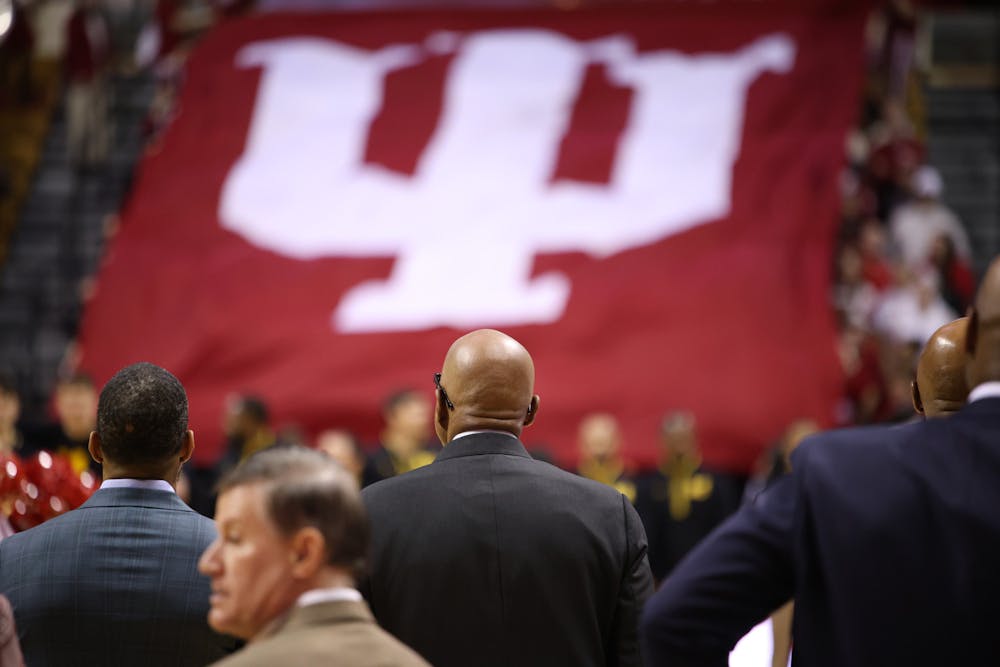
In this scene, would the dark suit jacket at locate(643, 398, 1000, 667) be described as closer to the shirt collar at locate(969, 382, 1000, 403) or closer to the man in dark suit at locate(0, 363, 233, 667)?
the shirt collar at locate(969, 382, 1000, 403)

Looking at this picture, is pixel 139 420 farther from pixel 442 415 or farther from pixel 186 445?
pixel 442 415

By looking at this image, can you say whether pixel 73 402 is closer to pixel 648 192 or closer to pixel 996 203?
pixel 648 192

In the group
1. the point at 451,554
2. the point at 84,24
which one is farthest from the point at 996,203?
the point at 451,554

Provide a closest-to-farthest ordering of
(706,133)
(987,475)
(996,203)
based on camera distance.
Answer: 1. (987,475)
2. (706,133)
3. (996,203)

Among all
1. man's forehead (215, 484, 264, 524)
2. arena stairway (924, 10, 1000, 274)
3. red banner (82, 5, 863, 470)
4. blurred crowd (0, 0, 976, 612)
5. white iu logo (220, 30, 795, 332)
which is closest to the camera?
man's forehead (215, 484, 264, 524)

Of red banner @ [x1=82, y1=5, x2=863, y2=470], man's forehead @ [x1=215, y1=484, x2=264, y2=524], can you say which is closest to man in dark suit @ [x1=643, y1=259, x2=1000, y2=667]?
man's forehead @ [x1=215, y1=484, x2=264, y2=524]

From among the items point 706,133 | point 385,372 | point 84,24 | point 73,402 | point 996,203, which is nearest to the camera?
point 73,402

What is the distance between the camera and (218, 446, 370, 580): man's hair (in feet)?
5.91

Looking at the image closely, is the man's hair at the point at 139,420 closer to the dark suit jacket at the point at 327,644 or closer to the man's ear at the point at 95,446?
the man's ear at the point at 95,446

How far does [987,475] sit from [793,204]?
23.8ft

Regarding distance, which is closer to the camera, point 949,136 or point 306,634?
point 306,634

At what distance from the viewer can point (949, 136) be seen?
1323 centimetres

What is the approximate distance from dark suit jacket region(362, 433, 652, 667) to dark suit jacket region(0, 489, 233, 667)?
0.31 metres

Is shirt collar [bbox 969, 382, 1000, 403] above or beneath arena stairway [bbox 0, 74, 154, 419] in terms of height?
above
